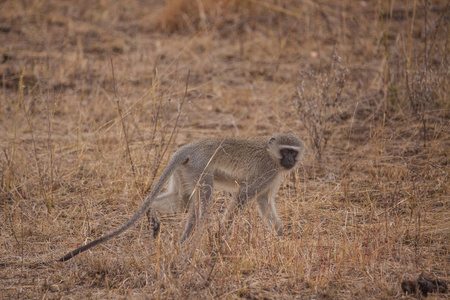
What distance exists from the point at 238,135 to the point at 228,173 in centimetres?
170

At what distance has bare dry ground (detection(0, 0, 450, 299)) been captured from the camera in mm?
3580

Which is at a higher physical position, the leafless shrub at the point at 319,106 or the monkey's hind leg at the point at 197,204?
the leafless shrub at the point at 319,106

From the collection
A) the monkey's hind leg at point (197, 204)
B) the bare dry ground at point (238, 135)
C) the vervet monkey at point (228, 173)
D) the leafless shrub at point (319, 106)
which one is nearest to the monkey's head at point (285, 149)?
the vervet monkey at point (228, 173)

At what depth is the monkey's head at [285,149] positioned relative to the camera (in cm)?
456

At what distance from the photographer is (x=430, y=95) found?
6207mm

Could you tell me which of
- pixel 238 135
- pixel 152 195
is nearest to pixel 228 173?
pixel 152 195

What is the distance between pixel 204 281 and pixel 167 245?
1.86ft

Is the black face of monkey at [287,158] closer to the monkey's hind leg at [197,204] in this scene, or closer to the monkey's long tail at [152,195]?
the monkey's hind leg at [197,204]

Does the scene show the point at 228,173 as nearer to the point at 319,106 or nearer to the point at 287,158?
the point at 287,158

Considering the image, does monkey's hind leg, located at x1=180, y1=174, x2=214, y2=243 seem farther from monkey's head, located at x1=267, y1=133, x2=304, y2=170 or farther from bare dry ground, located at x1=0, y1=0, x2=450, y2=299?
monkey's head, located at x1=267, y1=133, x2=304, y2=170

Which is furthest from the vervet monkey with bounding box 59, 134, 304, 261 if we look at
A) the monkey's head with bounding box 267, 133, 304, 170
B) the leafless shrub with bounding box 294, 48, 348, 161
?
the leafless shrub with bounding box 294, 48, 348, 161

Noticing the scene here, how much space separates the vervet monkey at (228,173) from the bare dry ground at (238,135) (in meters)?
0.17

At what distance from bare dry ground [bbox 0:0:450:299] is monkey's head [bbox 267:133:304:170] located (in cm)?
35

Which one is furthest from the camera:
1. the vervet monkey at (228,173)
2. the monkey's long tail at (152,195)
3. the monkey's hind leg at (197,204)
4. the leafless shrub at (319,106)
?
the leafless shrub at (319,106)
